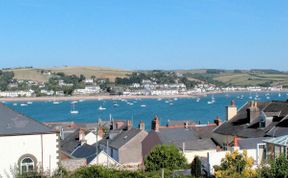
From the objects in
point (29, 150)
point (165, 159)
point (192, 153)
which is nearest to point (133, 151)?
point (192, 153)

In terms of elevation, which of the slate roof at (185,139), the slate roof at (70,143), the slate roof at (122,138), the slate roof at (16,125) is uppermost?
the slate roof at (16,125)

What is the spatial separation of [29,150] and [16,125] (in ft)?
4.32

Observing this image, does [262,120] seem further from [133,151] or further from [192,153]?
[133,151]

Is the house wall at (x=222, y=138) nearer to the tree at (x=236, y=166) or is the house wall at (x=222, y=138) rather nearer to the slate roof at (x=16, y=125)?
the tree at (x=236, y=166)

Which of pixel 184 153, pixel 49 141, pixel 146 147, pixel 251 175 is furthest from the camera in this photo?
pixel 146 147

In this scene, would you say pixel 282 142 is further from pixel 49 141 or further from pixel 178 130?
Answer: pixel 178 130

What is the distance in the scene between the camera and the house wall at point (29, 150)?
79.8 ft

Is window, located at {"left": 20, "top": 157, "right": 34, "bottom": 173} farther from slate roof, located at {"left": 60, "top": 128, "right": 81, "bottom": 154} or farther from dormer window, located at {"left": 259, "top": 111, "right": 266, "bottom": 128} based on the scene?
slate roof, located at {"left": 60, "top": 128, "right": 81, "bottom": 154}

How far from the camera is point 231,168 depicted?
2397 cm

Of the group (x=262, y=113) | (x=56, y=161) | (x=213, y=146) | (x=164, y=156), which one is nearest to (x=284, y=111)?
(x=262, y=113)

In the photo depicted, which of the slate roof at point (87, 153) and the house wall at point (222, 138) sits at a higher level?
the house wall at point (222, 138)

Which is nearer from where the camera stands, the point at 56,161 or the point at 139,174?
the point at 139,174

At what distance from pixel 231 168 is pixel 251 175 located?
3.40ft

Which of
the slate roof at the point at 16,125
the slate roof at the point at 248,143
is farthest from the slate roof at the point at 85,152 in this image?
the slate roof at the point at 16,125
